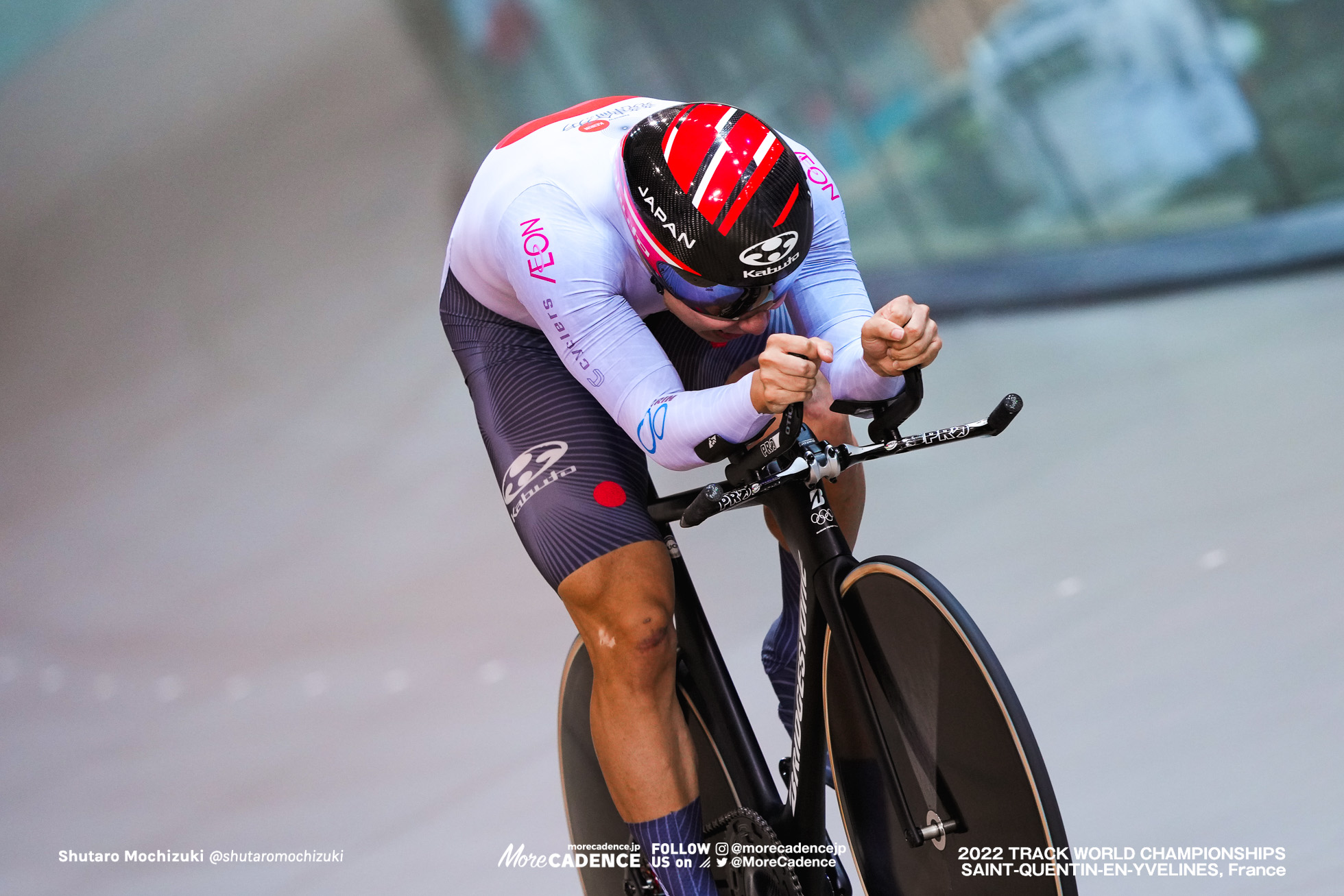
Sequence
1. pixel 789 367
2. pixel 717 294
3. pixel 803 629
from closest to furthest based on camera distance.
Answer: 1. pixel 789 367
2. pixel 717 294
3. pixel 803 629

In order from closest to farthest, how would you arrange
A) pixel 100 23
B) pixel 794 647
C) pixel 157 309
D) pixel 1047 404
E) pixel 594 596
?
pixel 594 596 → pixel 794 647 → pixel 1047 404 → pixel 157 309 → pixel 100 23

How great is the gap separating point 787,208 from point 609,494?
0.59 m

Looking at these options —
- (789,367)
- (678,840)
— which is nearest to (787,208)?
(789,367)

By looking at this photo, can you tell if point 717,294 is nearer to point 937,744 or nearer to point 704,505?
point 704,505

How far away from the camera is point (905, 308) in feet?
5.26

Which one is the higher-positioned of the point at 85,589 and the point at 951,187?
the point at 85,589

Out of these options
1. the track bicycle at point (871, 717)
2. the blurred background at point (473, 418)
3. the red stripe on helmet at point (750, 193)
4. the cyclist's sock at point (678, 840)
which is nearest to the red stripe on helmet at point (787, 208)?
the red stripe on helmet at point (750, 193)

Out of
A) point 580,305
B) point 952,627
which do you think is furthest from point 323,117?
point 952,627

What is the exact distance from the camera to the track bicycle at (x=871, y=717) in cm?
164

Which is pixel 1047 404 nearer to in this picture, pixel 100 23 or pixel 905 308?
pixel 905 308

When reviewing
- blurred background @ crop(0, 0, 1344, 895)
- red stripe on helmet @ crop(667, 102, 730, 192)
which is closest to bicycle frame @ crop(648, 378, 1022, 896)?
red stripe on helmet @ crop(667, 102, 730, 192)

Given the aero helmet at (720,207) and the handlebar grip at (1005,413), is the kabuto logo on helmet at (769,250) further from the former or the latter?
the handlebar grip at (1005,413)

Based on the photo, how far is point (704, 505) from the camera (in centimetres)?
170

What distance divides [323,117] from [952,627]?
20.7ft
